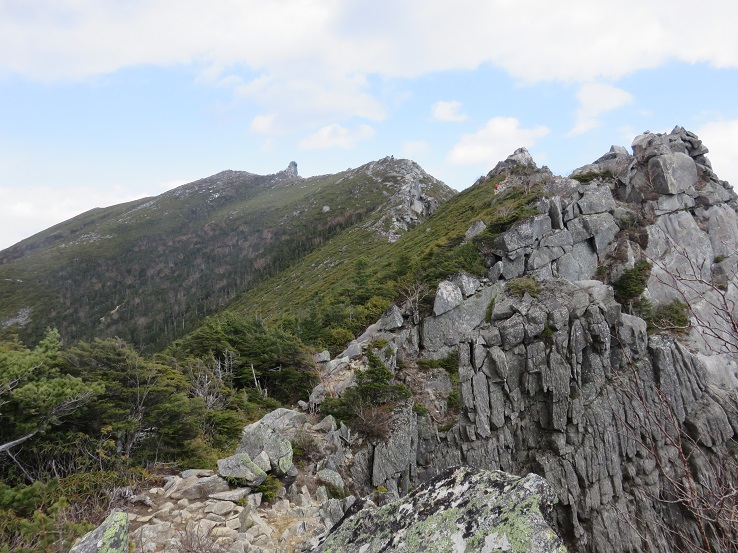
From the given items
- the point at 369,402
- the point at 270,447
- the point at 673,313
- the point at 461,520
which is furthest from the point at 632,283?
Answer: the point at 461,520

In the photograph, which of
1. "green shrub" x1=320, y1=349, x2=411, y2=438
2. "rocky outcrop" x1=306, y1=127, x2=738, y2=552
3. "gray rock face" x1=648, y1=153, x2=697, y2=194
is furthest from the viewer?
"gray rock face" x1=648, y1=153, x2=697, y2=194

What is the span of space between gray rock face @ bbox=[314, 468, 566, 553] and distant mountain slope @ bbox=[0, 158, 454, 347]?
244ft

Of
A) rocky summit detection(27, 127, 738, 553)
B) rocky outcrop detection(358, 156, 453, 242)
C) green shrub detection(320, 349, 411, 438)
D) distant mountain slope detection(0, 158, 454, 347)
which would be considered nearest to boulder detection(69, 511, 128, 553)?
rocky summit detection(27, 127, 738, 553)

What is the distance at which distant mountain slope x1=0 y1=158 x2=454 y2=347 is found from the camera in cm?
8844

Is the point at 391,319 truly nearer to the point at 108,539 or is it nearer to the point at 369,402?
the point at 369,402

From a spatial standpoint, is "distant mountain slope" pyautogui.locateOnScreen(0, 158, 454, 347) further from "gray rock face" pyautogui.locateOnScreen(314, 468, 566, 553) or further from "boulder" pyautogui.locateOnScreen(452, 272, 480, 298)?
"gray rock face" pyautogui.locateOnScreen(314, 468, 566, 553)

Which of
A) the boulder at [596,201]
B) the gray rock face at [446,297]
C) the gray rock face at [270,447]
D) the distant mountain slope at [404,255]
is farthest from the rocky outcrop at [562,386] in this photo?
the gray rock face at [270,447]

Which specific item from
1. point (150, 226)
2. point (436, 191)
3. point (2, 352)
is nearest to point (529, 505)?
point (2, 352)

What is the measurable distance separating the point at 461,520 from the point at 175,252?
12358cm

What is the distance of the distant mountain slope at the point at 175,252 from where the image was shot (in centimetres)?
8844

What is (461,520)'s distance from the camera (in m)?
4.16

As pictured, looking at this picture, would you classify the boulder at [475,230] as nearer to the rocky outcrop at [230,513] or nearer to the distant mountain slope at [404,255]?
the distant mountain slope at [404,255]

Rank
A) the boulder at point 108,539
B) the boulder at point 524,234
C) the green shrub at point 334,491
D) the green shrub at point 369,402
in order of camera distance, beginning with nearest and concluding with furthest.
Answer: the boulder at point 108,539 → the green shrub at point 334,491 → the green shrub at point 369,402 → the boulder at point 524,234

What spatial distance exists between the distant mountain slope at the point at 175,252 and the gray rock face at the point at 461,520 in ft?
244
